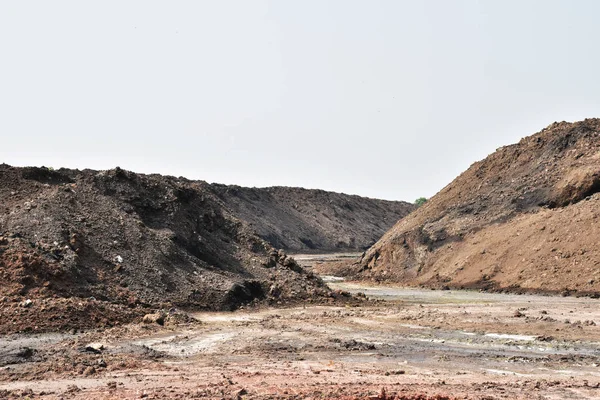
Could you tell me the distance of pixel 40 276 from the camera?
22719mm

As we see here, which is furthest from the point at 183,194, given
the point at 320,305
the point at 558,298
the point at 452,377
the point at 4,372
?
the point at 452,377

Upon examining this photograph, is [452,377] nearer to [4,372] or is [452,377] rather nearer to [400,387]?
[400,387]

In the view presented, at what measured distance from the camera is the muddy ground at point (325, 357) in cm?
1212

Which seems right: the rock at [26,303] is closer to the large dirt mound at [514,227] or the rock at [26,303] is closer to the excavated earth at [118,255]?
the excavated earth at [118,255]

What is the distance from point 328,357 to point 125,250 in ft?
44.9

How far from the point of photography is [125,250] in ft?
90.0

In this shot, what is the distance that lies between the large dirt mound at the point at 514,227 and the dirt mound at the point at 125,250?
11089 millimetres

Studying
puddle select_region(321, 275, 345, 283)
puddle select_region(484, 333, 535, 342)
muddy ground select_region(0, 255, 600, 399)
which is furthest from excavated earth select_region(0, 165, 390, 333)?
puddle select_region(321, 275, 345, 283)

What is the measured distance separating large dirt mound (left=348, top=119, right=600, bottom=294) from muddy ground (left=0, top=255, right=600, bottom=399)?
8.67m

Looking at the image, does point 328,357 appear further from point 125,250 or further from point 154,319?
point 125,250

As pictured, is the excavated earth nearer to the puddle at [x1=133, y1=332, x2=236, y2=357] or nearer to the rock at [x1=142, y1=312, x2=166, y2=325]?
the rock at [x1=142, y1=312, x2=166, y2=325]

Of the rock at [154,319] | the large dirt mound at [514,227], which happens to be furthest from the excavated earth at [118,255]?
the large dirt mound at [514,227]

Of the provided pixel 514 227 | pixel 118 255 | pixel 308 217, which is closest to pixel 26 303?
pixel 118 255

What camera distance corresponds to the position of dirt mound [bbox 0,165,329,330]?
23094 millimetres
